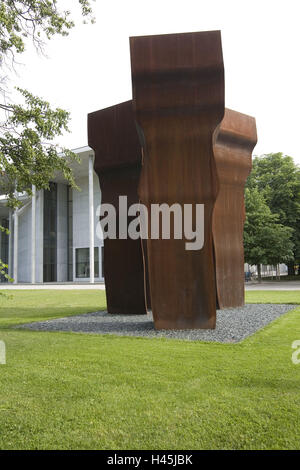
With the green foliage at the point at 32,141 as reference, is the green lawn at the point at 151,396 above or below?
below

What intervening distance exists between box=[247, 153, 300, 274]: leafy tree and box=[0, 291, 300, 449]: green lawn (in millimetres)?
28224

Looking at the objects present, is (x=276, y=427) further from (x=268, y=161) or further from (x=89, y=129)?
(x=268, y=161)

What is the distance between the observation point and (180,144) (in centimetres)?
891

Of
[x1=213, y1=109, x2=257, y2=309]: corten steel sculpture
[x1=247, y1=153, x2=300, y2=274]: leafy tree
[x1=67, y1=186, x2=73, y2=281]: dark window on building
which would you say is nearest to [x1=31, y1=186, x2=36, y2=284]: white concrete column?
[x1=67, y1=186, x2=73, y2=281]: dark window on building

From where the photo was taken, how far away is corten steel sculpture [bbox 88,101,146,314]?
12375 millimetres

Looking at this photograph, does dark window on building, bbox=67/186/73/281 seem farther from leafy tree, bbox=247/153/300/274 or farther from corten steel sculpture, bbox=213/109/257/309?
corten steel sculpture, bbox=213/109/257/309

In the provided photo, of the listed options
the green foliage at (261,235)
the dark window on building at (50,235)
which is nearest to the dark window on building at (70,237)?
the dark window on building at (50,235)

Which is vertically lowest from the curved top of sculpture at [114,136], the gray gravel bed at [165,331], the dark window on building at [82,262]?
the gray gravel bed at [165,331]

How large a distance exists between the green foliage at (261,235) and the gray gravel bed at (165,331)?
1727cm

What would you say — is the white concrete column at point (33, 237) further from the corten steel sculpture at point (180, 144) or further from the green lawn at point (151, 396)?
the green lawn at point (151, 396)

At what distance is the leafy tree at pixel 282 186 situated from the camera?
1362 inches

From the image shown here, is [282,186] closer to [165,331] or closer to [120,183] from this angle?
[120,183]
